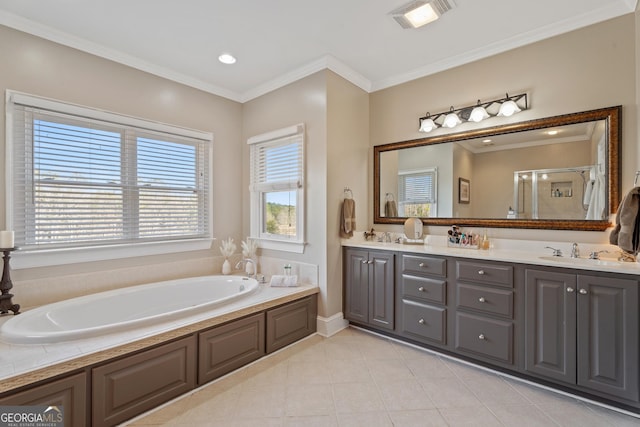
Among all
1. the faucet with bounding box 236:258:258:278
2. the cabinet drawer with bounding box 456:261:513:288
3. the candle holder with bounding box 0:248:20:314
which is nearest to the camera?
the candle holder with bounding box 0:248:20:314

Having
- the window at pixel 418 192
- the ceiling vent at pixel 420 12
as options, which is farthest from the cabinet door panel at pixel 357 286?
the ceiling vent at pixel 420 12

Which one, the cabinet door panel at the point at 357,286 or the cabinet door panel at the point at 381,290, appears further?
the cabinet door panel at the point at 357,286

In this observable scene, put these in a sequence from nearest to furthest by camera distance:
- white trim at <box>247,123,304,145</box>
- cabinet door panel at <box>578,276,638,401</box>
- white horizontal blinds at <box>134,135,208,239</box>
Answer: cabinet door panel at <box>578,276,638,401</box>, white horizontal blinds at <box>134,135,208,239</box>, white trim at <box>247,123,304,145</box>

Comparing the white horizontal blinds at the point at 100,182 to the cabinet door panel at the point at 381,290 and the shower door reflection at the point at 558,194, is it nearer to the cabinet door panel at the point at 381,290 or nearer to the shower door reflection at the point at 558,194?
the cabinet door panel at the point at 381,290

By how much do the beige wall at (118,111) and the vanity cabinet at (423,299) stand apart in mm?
2177

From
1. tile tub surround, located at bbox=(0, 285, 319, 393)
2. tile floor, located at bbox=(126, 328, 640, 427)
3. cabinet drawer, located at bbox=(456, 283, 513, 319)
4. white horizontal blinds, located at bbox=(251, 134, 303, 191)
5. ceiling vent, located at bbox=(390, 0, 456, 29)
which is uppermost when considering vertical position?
ceiling vent, located at bbox=(390, 0, 456, 29)

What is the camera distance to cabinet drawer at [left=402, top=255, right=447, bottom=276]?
257 cm

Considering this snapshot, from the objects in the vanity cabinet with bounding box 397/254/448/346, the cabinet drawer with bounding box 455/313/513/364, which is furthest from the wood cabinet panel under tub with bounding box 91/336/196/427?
the cabinet drawer with bounding box 455/313/513/364

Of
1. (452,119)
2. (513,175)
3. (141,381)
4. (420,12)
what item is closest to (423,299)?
(513,175)

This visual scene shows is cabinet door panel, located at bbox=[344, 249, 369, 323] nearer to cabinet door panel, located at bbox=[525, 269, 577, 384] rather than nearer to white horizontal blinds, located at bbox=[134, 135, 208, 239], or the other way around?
cabinet door panel, located at bbox=[525, 269, 577, 384]

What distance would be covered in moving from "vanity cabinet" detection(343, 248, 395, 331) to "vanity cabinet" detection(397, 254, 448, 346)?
0.11 meters

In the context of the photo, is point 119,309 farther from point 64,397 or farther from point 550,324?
point 550,324

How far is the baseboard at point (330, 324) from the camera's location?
305cm
